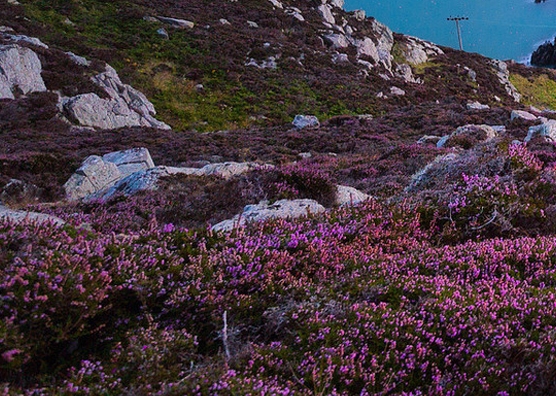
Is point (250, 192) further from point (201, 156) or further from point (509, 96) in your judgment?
point (509, 96)

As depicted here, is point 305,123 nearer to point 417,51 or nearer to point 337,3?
point 417,51

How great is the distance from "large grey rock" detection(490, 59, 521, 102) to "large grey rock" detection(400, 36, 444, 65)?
32.0ft

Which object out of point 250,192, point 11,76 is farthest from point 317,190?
point 11,76

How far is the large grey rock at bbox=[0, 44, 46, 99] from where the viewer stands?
3056cm

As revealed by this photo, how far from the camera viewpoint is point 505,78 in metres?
69.6

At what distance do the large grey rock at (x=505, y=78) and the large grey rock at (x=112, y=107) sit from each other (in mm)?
56361

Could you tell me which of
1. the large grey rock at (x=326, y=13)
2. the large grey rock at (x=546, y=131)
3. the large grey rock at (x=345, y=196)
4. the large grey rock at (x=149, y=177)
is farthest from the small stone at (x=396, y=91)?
the large grey rock at (x=345, y=196)

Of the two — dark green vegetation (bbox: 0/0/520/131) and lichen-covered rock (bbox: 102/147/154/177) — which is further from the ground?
dark green vegetation (bbox: 0/0/520/131)

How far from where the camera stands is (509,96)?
208ft

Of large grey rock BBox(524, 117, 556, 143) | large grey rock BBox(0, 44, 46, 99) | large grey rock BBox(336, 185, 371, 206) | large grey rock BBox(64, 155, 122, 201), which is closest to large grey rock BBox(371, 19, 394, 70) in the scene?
large grey rock BBox(524, 117, 556, 143)

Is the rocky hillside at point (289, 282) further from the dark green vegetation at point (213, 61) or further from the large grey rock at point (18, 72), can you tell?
the dark green vegetation at point (213, 61)

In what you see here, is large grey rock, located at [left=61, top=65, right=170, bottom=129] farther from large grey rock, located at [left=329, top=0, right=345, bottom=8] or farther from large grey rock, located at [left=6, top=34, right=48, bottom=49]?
large grey rock, located at [left=329, top=0, right=345, bottom=8]

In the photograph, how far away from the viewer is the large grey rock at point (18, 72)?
30.6m

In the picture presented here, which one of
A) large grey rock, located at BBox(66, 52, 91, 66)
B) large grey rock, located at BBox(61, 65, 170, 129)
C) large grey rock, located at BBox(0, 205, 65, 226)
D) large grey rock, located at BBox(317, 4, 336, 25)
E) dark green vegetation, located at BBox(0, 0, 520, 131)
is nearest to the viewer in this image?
large grey rock, located at BBox(0, 205, 65, 226)
